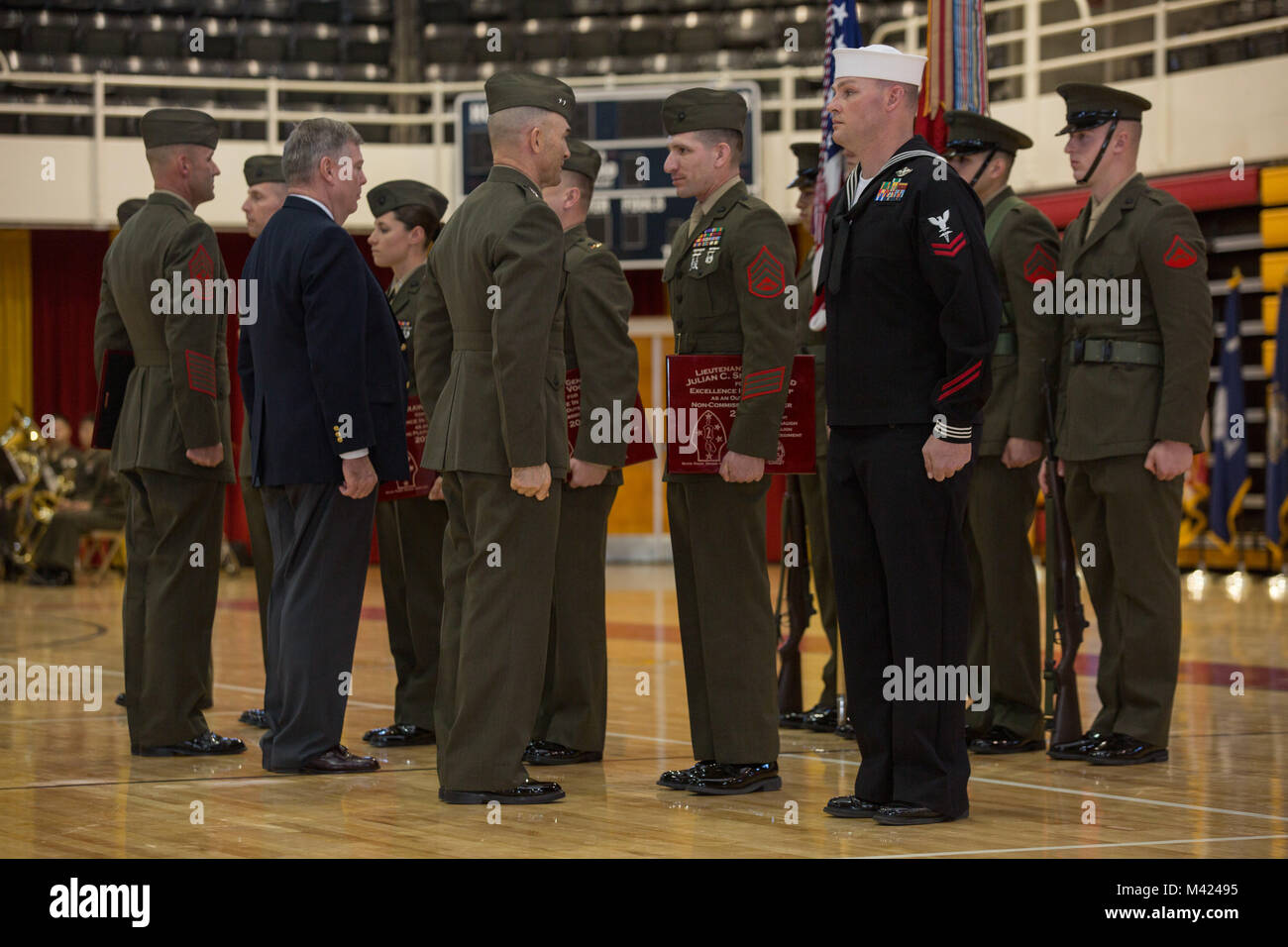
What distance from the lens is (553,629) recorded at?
4.57 meters

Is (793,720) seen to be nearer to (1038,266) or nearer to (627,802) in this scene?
(627,802)

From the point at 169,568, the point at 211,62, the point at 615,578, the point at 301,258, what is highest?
the point at 211,62

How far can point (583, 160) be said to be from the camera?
459 centimetres

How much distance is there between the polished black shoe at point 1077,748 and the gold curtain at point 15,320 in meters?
11.5

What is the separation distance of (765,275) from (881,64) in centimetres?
57

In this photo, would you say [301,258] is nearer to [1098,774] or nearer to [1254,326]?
[1098,774]

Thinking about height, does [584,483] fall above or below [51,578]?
above

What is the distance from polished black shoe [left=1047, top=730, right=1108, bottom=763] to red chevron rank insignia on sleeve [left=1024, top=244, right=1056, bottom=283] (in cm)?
122

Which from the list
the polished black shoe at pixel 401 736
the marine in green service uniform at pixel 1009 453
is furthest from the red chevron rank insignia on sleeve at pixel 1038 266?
the polished black shoe at pixel 401 736

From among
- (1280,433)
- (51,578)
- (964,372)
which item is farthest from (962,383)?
(51,578)

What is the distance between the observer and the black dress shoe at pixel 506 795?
144 inches

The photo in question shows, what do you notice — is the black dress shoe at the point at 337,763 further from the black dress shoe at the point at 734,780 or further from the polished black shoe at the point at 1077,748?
the polished black shoe at the point at 1077,748

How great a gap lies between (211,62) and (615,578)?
230 inches
